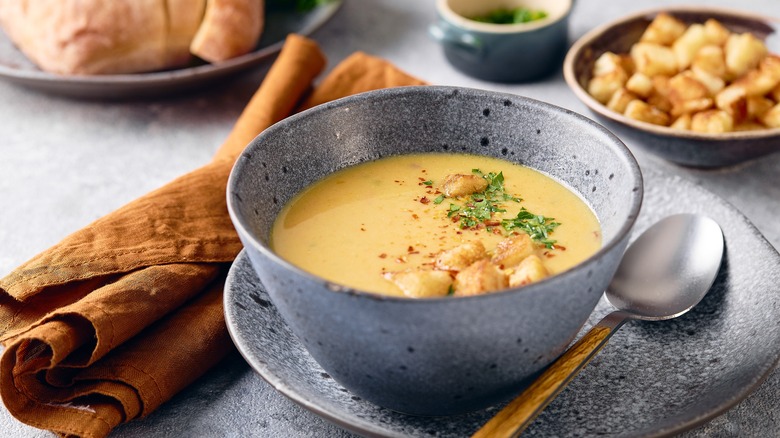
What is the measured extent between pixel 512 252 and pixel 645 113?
0.95 metres

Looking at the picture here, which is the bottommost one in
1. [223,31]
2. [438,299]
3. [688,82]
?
[688,82]

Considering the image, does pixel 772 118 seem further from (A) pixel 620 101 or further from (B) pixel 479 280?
(B) pixel 479 280

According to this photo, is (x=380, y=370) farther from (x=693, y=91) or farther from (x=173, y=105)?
(x=173, y=105)

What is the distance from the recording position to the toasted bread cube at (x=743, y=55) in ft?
7.36

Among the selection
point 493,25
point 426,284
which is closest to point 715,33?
point 493,25

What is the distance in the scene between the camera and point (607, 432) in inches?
50.2

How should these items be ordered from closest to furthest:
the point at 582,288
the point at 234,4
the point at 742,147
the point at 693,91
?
1. the point at 582,288
2. the point at 742,147
3. the point at 693,91
4. the point at 234,4

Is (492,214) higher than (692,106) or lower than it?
higher

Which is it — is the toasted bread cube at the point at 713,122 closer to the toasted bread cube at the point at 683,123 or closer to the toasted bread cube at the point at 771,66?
the toasted bread cube at the point at 683,123

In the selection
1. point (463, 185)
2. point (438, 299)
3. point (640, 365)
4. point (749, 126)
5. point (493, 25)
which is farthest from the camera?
point (493, 25)

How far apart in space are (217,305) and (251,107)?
76cm

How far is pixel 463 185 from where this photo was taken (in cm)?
156

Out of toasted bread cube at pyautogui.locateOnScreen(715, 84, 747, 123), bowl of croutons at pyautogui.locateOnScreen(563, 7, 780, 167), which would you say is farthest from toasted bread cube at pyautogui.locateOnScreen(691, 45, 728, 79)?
toasted bread cube at pyautogui.locateOnScreen(715, 84, 747, 123)

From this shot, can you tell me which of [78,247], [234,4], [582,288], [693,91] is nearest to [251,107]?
[234,4]
